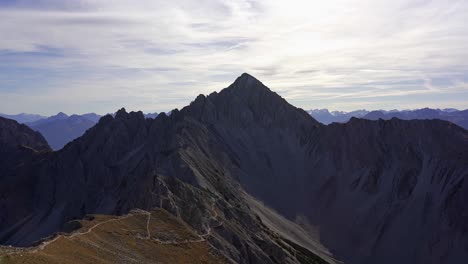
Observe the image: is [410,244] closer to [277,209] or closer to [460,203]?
[460,203]

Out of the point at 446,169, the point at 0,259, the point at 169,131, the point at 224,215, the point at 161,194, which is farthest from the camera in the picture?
the point at 169,131

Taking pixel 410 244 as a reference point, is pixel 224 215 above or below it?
above

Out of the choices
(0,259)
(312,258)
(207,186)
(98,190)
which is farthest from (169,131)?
(0,259)

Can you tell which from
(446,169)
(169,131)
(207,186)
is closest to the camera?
(207,186)

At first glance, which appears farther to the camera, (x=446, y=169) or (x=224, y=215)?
(x=446, y=169)

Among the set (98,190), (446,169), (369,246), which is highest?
(446,169)

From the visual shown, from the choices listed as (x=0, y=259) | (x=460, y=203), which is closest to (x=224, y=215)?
(x=0, y=259)

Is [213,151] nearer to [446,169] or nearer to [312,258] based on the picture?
[312,258]

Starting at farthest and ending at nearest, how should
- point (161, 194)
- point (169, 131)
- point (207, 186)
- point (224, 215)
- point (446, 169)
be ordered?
point (169, 131) → point (446, 169) → point (207, 186) → point (224, 215) → point (161, 194)

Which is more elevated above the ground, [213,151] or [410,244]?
[213,151]
